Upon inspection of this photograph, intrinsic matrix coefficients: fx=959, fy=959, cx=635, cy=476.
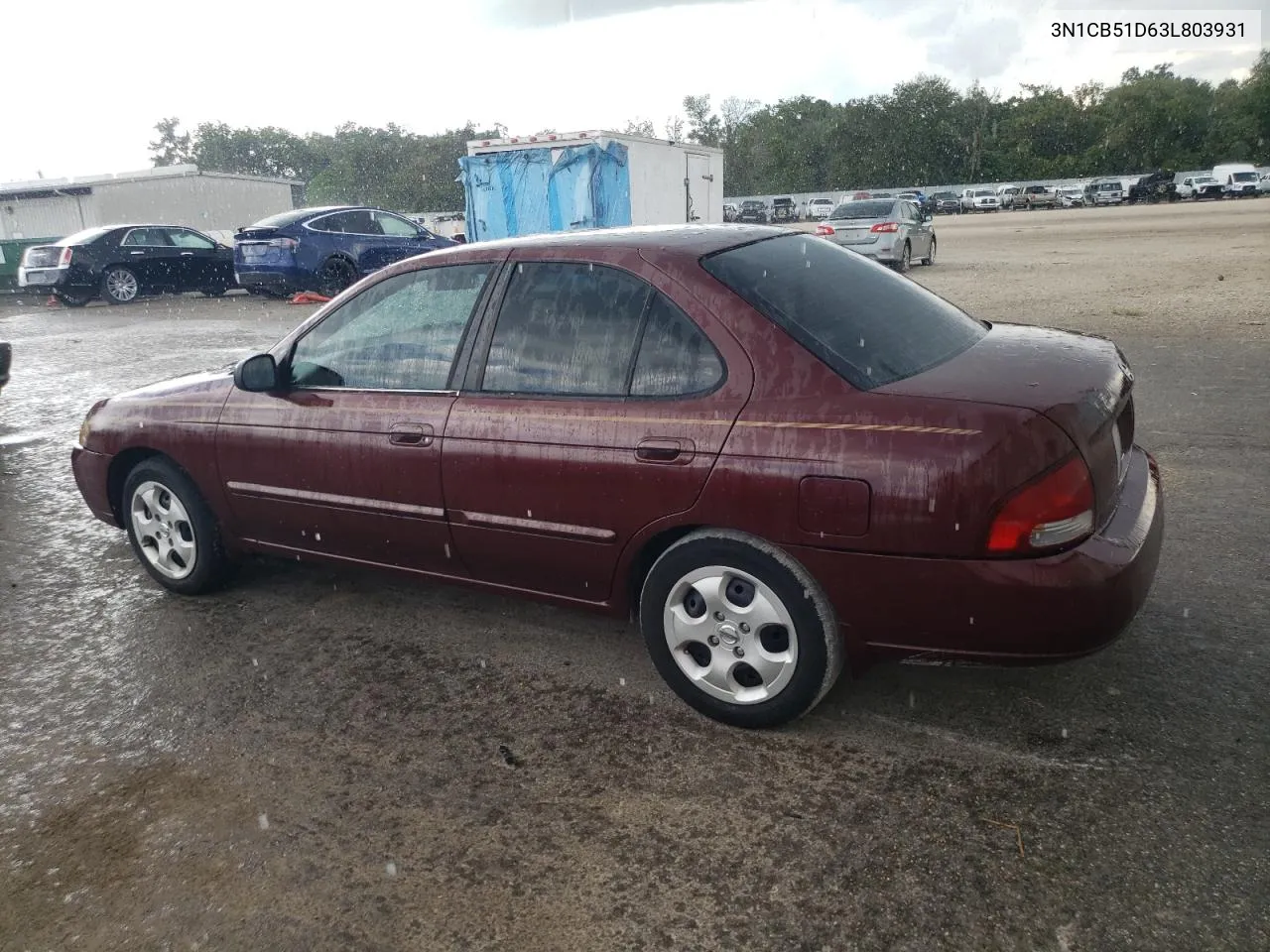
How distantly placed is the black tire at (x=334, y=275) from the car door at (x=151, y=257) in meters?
4.59

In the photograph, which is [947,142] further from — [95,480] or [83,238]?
[95,480]

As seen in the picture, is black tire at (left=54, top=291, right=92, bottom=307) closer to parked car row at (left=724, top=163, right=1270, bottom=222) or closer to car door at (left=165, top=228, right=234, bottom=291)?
car door at (left=165, top=228, right=234, bottom=291)

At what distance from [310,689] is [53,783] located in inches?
32.9

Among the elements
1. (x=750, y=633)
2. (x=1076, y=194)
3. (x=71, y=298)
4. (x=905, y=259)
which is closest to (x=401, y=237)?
(x=71, y=298)

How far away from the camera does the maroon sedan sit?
8.61 feet

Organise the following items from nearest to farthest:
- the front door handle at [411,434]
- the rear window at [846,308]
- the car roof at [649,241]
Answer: the rear window at [846,308], the car roof at [649,241], the front door handle at [411,434]

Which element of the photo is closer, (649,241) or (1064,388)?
(1064,388)

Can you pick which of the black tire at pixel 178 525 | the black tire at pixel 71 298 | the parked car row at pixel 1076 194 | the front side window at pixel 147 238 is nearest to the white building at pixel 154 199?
the black tire at pixel 71 298

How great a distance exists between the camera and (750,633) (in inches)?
117

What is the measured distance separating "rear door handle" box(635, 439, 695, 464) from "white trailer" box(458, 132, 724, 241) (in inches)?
597

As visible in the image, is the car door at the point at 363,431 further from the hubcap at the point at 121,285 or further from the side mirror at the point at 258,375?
the hubcap at the point at 121,285

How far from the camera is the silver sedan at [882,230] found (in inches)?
675

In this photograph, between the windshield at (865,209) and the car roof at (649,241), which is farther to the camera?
the windshield at (865,209)

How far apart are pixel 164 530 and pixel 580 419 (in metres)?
2.39
